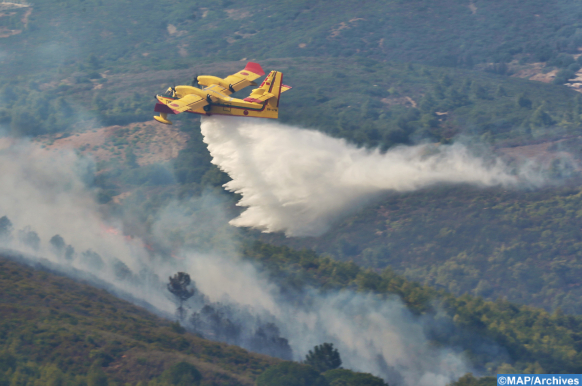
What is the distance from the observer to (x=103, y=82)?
11944 cm

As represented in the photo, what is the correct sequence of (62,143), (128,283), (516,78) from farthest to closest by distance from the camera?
(516,78), (62,143), (128,283)

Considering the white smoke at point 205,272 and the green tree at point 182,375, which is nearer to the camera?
the green tree at point 182,375

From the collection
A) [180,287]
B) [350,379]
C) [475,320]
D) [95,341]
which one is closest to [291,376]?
[350,379]

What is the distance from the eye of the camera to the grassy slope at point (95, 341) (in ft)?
160

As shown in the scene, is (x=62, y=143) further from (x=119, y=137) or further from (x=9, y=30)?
(x=9, y=30)

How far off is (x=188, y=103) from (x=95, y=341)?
22.3 meters

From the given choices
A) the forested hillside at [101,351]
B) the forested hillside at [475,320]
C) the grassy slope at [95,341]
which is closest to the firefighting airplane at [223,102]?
the grassy slope at [95,341]

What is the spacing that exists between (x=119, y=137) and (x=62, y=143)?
27.3 feet

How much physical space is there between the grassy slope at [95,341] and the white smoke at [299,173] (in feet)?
45.7

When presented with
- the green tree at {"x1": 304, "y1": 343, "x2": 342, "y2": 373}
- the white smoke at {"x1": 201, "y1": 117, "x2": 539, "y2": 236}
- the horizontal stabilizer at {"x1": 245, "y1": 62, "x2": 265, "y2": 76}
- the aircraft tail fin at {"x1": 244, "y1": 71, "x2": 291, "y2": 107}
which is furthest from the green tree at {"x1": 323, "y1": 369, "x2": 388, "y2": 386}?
the horizontal stabilizer at {"x1": 245, "y1": 62, "x2": 265, "y2": 76}

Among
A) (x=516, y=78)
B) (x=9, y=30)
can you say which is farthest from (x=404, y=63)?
(x=9, y=30)

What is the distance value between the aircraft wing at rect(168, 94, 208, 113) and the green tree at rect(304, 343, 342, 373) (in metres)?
24.4

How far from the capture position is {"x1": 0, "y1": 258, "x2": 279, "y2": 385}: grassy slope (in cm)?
4862

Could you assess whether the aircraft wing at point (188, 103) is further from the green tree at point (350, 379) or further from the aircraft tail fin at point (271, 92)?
the green tree at point (350, 379)
